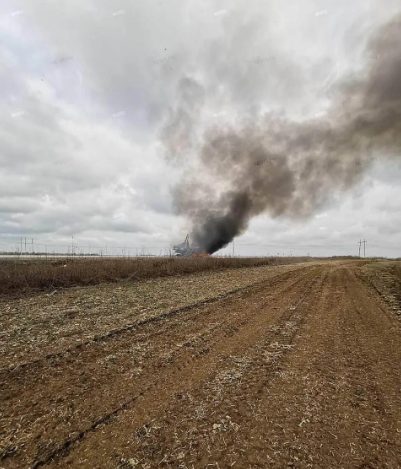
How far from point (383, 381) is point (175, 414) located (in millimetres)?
4418

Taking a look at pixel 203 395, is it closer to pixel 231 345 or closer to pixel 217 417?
pixel 217 417

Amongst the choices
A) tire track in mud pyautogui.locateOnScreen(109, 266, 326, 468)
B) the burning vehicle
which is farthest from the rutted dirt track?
the burning vehicle

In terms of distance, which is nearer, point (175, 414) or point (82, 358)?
point (175, 414)

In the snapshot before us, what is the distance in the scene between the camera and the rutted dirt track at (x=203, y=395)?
14.4 ft

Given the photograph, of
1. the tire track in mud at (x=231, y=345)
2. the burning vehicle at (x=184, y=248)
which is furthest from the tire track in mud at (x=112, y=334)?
the burning vehicle at (x=184, y=248)

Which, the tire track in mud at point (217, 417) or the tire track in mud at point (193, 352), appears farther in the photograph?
the tire track in mud at point (193, 352)

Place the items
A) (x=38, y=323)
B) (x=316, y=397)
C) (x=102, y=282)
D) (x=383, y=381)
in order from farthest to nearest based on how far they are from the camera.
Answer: (x=102, y=282) < (x=38, y=323) < (x=383, y=381) < (x=316, y=397)

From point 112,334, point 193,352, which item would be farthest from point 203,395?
point 112,334

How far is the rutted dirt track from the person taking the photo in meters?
4.38

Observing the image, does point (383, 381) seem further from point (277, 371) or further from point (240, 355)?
point (240, 355)

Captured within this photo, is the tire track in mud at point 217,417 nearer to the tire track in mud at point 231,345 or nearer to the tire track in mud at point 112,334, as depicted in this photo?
the tire track in mud at point 231,345

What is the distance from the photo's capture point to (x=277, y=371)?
7031mm

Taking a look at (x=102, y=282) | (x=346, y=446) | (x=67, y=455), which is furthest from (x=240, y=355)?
(x=102, y=282)

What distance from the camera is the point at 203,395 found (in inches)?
234
